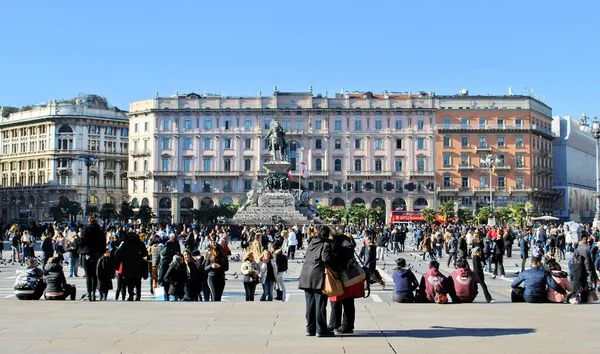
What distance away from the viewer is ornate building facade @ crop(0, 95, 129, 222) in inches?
5192

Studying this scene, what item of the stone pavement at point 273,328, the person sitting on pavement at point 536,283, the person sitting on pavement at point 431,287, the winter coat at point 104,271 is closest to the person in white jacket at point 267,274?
the stone pavement at point 273,328

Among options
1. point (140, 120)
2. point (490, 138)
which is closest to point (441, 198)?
point (490, 138)

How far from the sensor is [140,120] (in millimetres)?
120312

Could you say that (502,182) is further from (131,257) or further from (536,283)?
(131,257)

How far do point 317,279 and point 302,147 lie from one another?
103739mm

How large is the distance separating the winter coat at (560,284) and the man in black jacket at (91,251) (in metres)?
9.44

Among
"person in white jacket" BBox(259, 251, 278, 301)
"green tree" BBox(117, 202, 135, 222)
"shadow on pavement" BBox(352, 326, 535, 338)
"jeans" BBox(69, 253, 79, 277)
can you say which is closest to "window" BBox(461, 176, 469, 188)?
"green tree" BBox(117, 202, 135, 222)

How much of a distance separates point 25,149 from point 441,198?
66660mm

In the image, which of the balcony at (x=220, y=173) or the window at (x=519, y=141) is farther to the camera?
the balcony at (x=220, y=173)

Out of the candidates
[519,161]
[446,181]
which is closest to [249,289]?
[446,181]

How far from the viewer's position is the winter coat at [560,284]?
58.6ft

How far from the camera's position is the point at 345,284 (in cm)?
1246

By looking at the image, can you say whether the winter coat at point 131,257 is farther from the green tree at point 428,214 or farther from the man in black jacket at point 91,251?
the green tree at point 428,214

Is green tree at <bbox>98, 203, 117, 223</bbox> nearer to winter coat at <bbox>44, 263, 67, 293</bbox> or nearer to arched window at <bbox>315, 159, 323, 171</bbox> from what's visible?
arched window at <bbox>315, 159, 323, 171</bbox>
